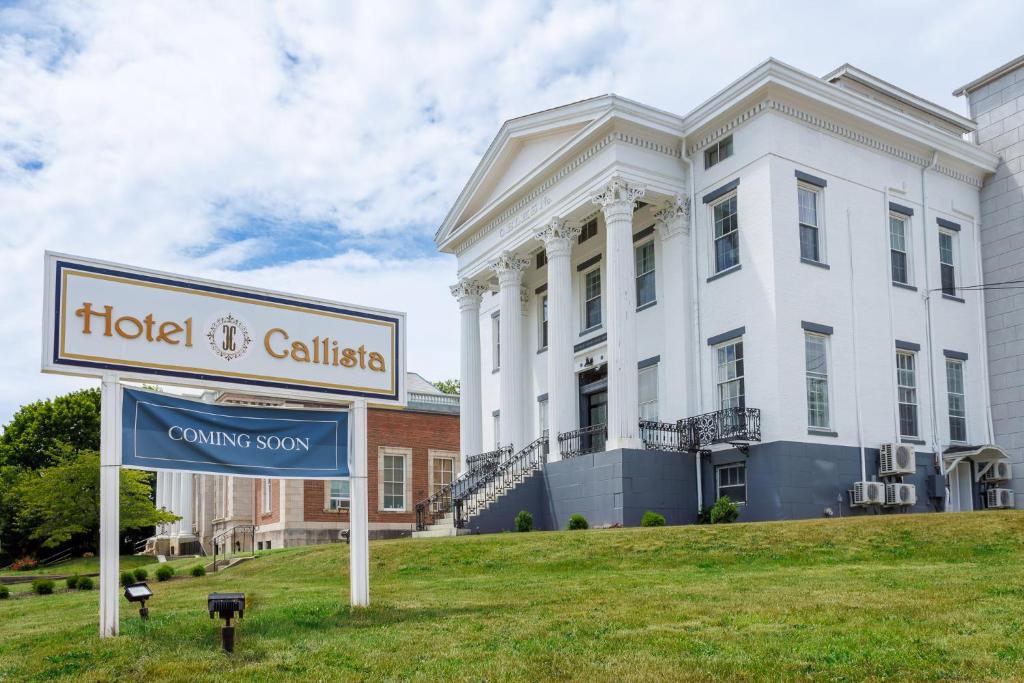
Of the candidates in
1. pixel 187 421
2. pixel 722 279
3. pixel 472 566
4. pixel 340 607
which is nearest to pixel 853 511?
pixel 722 279

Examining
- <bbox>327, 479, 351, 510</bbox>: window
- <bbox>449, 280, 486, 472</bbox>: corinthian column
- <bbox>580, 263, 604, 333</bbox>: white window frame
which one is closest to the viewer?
<bbox>580, 263, 604, 333</bbox>: white window frame

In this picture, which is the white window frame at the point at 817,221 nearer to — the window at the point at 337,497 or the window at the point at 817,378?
the window at the point at 817,378

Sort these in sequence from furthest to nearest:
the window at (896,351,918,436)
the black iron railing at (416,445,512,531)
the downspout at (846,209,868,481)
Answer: the black iron railing at (416,445,512,531) → the window at (896,351,918,436) → the downspout at (846,209,868,481)

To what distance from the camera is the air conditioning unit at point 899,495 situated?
24344 millimetres

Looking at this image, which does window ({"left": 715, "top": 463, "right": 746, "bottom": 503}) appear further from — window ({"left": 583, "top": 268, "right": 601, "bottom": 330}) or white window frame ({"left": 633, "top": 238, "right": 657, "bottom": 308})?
window ({"left": 583, "top": 268, "right": 601, "bottom": 330})

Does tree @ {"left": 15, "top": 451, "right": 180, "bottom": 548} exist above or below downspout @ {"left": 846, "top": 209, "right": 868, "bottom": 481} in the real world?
below

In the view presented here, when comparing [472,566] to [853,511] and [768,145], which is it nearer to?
[853,511]

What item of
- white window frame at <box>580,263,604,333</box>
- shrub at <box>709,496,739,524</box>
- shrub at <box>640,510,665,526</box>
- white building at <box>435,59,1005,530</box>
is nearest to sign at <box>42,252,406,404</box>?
shrub at <box>640,510,665,526</box>

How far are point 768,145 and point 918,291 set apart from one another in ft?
20.5

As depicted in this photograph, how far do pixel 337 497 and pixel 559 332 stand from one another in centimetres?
1496

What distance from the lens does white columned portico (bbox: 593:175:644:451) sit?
25.5 m

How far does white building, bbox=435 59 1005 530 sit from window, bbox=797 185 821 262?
5 centimetres

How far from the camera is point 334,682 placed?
28.4 feet

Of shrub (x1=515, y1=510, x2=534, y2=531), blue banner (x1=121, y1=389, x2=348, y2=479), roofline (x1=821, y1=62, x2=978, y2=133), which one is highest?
roofline (x1=821, y1=62, x2=978, y2=133)
